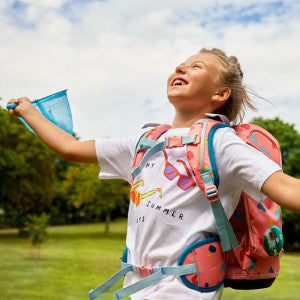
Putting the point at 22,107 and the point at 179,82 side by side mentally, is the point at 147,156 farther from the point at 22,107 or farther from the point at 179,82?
the point at 22,107

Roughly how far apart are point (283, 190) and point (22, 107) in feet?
4.66

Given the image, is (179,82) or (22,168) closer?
(179,82)

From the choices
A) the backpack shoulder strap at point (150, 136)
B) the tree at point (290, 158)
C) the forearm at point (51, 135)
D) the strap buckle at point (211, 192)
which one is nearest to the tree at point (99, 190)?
the tree at point (290, 158)

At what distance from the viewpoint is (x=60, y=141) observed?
7.68 feet

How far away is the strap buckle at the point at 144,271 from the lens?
6.36ft

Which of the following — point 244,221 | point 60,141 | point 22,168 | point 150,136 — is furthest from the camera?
point 22,168

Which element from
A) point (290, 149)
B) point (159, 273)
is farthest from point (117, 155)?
point (290, 149)

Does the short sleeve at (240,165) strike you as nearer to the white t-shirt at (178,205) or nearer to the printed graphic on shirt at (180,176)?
the white t-shirt at (178,205)

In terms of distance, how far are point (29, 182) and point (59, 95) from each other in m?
27.5

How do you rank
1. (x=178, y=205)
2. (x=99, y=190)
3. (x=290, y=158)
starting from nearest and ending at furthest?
(x=178, y=205) < (x=290, y=158) < (x=99, y=190)

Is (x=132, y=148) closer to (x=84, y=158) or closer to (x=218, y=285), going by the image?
(x=84, y=158)

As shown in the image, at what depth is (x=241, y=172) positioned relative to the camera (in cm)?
184

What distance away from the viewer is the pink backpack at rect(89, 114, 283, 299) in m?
1.88

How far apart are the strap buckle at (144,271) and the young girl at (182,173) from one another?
1.3 inches
